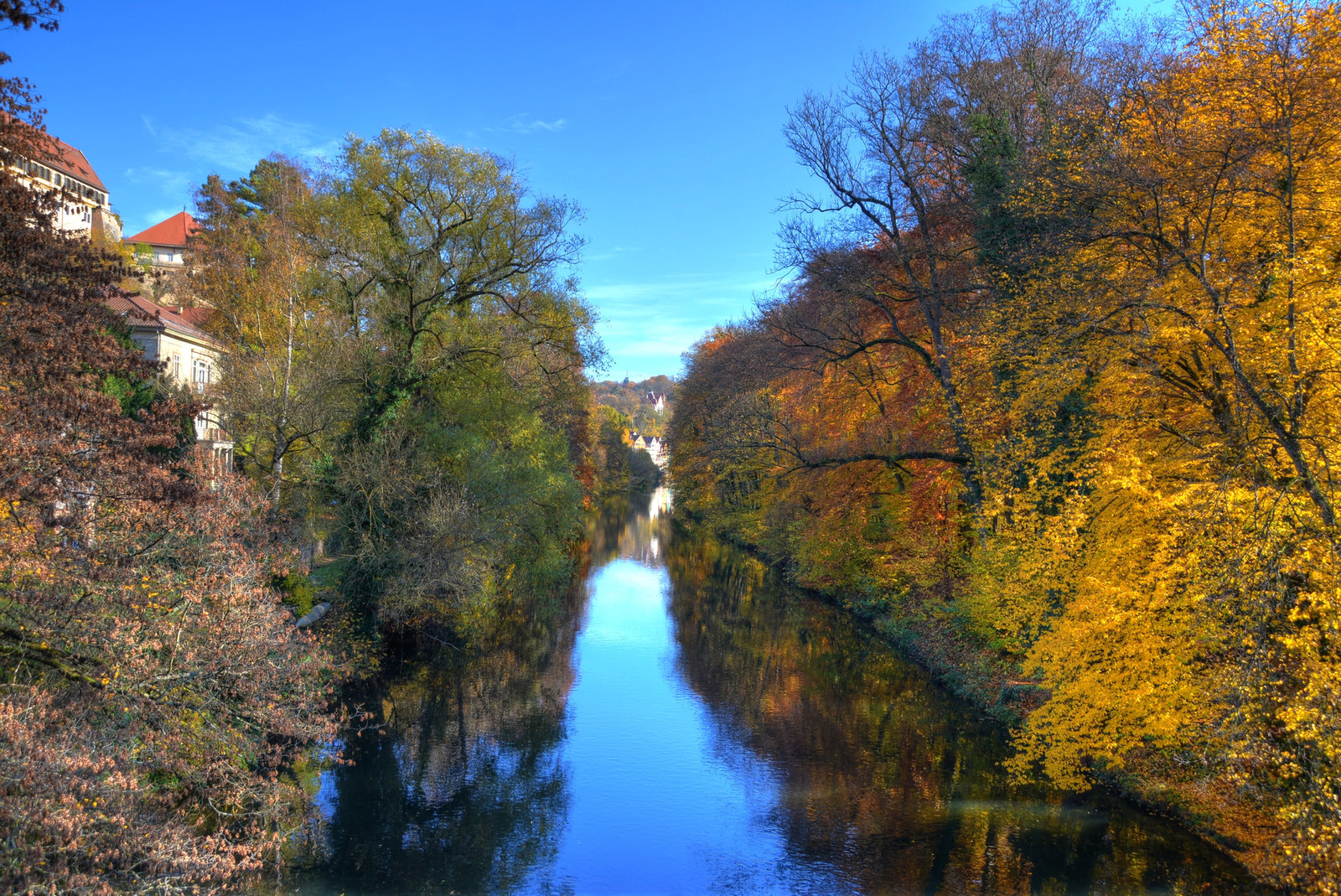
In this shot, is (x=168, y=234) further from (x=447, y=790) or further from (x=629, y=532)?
(x=447, y=790)

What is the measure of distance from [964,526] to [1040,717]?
1062 cm

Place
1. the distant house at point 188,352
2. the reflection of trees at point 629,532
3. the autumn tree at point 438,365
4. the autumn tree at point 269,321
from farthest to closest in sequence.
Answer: the reflection of trees at point 629,532, the distant house at point 188,352, the autumn tree at point 269,321, the autumn tree at point 438,365

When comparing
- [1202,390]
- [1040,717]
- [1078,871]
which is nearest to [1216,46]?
[1202,390]

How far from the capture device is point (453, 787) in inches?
494

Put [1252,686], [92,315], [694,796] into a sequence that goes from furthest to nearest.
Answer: [694,796], [1252,686], [92,315]

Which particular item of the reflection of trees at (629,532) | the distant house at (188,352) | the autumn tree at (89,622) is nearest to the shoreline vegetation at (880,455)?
the autumn tree at (89,622)

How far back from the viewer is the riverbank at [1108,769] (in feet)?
33.6

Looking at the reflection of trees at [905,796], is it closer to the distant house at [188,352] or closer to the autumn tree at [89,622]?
the autumn tree at [89,622]

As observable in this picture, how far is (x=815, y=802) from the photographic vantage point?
1217cm

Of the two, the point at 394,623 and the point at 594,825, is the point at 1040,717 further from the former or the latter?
the point at 394,623

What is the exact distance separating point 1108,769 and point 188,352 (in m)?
37.7

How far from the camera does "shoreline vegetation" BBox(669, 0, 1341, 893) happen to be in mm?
8922

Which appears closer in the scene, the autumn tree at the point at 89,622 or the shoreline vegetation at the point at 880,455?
the autumn tree at the point at 89,622

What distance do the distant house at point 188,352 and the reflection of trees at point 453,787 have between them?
16.2 meters
